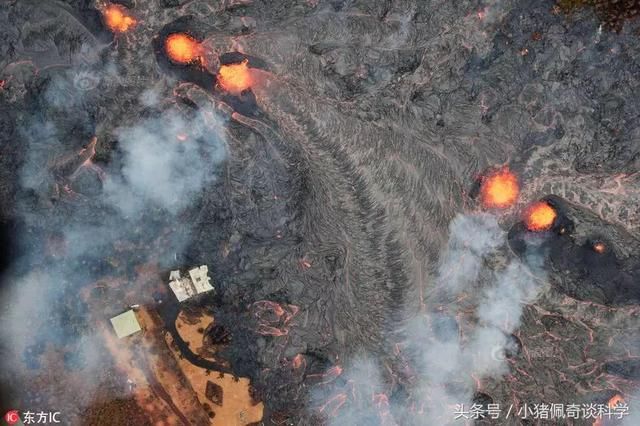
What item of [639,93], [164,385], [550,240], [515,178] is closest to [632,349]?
[550,240]

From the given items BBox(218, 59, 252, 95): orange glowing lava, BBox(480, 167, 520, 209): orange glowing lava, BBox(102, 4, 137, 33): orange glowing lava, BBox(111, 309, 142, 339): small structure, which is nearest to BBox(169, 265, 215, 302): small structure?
BBox(111, 309, 142, 339): small structure

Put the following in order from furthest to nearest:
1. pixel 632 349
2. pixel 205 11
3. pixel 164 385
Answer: pixel 164 385, pixel 205 11, pixel 632 349

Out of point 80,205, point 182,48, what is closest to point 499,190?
point 182,48

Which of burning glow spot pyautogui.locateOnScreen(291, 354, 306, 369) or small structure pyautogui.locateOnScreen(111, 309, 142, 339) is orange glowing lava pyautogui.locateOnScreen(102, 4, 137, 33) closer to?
small structure pyautogui.locateOnScreen(111, 309, 142, 339)

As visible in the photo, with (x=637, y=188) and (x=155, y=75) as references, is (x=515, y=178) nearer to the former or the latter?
(x=637, y=188)

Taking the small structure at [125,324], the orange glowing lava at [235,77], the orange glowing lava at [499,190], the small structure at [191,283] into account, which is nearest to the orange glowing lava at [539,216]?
the orange glowing lava at [499,190]
